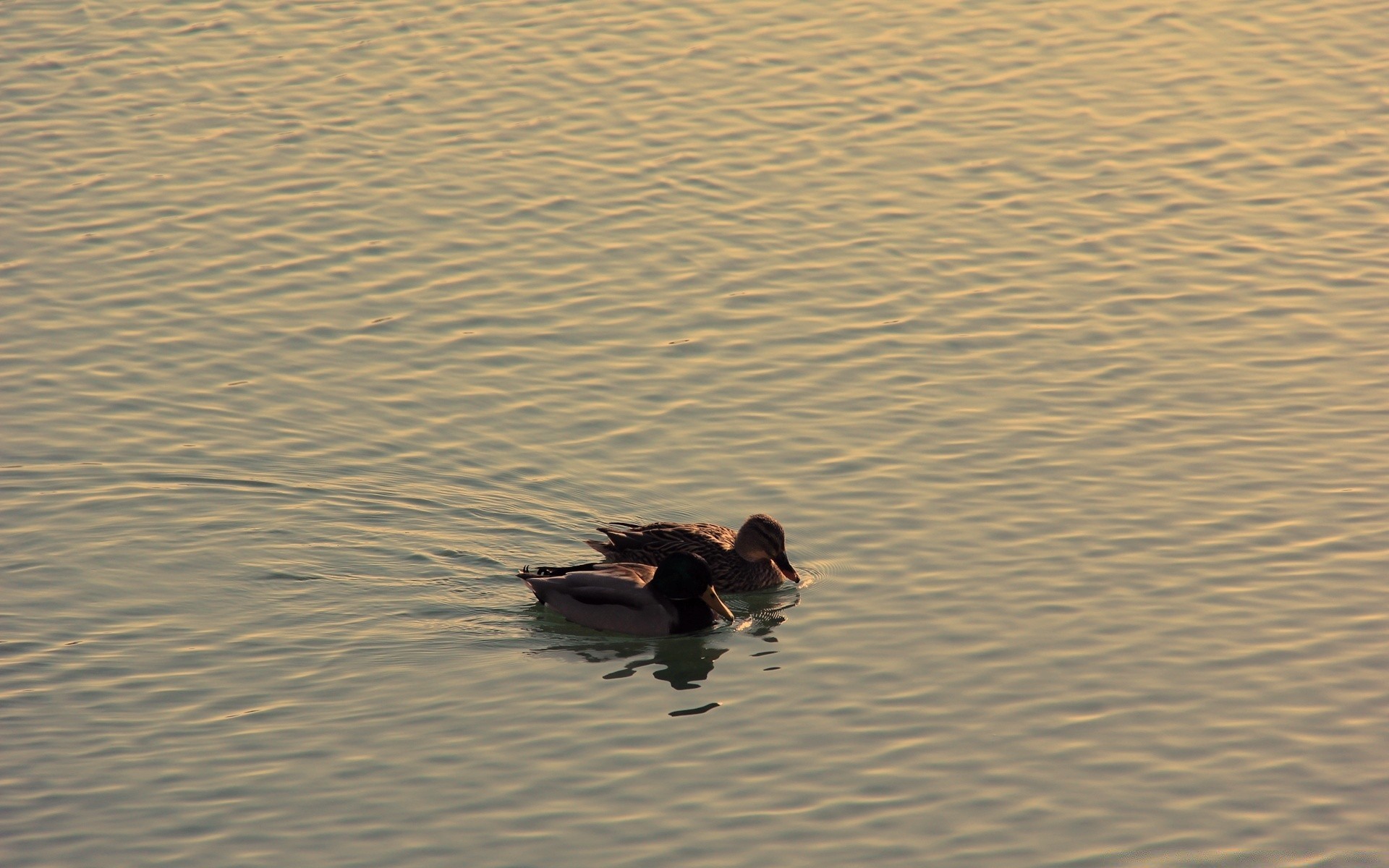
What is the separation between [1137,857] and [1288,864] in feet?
3.12

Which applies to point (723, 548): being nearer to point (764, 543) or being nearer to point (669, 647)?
point (764, 543)

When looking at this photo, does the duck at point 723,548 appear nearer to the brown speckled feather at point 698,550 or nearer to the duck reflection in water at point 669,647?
the brown speckled feather at point 698,550

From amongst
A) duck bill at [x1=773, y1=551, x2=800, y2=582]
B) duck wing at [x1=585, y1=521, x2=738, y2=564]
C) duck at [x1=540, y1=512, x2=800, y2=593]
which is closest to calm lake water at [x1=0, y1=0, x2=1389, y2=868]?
duck bill at [x1=773, y1=551, x2=800, y2=582]

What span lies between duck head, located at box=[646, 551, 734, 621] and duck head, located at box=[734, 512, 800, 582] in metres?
0.45

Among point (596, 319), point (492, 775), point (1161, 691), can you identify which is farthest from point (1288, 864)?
point (596, 319)

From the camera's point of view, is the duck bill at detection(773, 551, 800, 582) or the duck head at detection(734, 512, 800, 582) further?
the duck bill at detection(773, 551, 800, 582)

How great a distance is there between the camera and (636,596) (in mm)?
17047

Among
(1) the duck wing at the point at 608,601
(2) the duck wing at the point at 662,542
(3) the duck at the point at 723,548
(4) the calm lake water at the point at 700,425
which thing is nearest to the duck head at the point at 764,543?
(3) the duck at the point at 723,548

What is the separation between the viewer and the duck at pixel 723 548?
17250 mm

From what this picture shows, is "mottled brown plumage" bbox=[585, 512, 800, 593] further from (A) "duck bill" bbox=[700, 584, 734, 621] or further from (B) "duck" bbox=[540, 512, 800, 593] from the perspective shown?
(A) "duck bill" bbox=[700, 584, 734, 621]

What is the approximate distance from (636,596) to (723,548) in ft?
2.97

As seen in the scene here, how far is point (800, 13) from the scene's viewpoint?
106 ft

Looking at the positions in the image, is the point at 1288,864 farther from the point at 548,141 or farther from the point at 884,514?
the point at 548,141

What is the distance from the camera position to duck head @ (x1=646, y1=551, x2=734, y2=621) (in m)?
16.9
